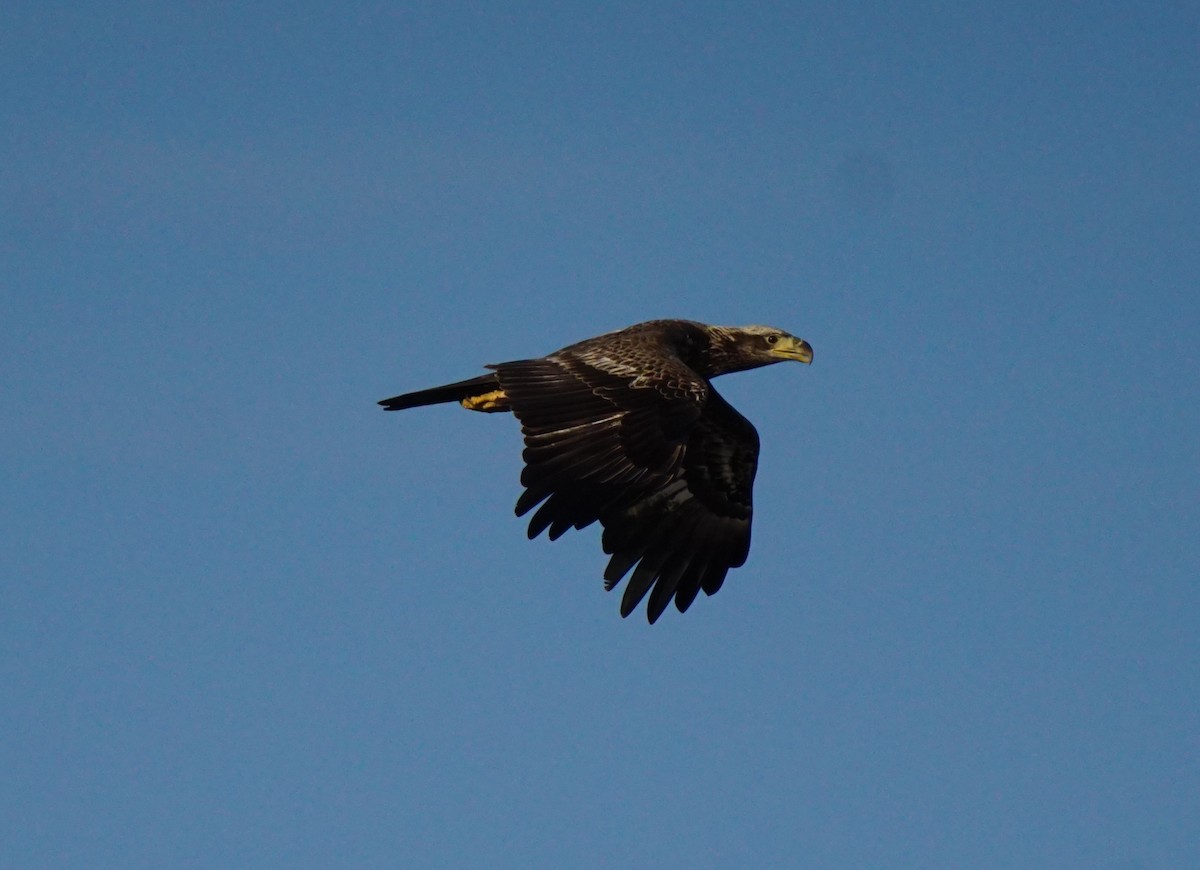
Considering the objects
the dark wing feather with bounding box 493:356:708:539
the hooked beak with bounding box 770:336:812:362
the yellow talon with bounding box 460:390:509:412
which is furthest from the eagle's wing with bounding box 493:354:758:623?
the hooked beak with bounding box 770:336:812:362

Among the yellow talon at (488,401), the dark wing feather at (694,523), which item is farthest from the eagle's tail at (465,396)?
the dark wing feather at (694,523)

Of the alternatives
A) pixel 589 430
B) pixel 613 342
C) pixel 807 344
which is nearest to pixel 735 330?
pixel 807 344

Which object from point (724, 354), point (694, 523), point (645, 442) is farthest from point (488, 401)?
point (724, 354)

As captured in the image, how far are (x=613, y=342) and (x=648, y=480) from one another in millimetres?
1790

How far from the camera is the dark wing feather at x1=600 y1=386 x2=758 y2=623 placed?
53.8 ft

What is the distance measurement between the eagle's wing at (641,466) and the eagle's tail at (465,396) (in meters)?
0.49

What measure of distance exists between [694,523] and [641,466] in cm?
235

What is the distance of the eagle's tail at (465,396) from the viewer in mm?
15875

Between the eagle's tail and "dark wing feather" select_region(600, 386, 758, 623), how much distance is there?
1.38 meters

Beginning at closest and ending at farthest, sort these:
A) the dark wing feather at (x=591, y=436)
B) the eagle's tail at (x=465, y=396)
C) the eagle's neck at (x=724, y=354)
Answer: the dark wing feather at (x=591, y=436) → the eagle's tail at (x=465, y=396) → the eagle's neck at (x=724, y=354)

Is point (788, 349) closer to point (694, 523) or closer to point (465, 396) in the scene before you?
point (694, 523)

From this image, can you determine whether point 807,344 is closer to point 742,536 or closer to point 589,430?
point 742,536

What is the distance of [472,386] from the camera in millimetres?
15883

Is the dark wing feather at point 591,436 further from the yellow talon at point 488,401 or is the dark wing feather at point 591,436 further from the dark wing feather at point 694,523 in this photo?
the dark wing feather at point 694,523
